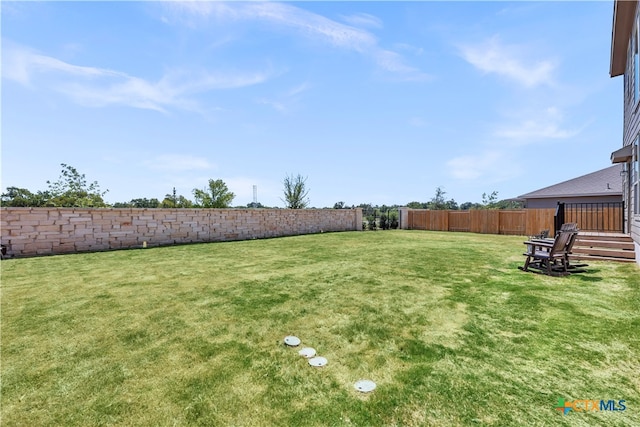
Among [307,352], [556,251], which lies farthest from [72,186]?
[556,251]

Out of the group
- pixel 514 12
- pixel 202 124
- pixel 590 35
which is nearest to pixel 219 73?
pixel 202 124

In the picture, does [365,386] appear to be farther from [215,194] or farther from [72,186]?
[215,194]

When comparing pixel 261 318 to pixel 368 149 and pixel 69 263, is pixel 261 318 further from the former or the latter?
pixel 368 149

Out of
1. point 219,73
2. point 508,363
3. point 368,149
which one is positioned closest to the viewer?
point 508,363

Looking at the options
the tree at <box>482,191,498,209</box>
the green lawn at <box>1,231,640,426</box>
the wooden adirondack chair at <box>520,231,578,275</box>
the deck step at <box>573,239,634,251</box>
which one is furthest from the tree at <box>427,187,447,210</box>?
the green lawn at <box>1,231,640,426</box>

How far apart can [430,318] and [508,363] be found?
994mm

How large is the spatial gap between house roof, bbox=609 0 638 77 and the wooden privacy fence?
7.45m

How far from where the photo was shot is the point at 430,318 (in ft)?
10.4

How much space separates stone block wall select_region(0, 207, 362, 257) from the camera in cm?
770

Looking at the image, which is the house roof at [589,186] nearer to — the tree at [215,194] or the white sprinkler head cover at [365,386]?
the white sprinkler head cover at [365,386]

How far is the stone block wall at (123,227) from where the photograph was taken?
7.70 metres

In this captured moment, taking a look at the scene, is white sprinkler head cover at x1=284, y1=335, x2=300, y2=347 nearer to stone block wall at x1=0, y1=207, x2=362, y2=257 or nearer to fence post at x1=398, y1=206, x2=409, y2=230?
stone block wall at x1=0, y1=207, x2=362, y2=257

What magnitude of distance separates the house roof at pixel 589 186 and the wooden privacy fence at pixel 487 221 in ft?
9.92

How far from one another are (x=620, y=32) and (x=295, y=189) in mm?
20482
